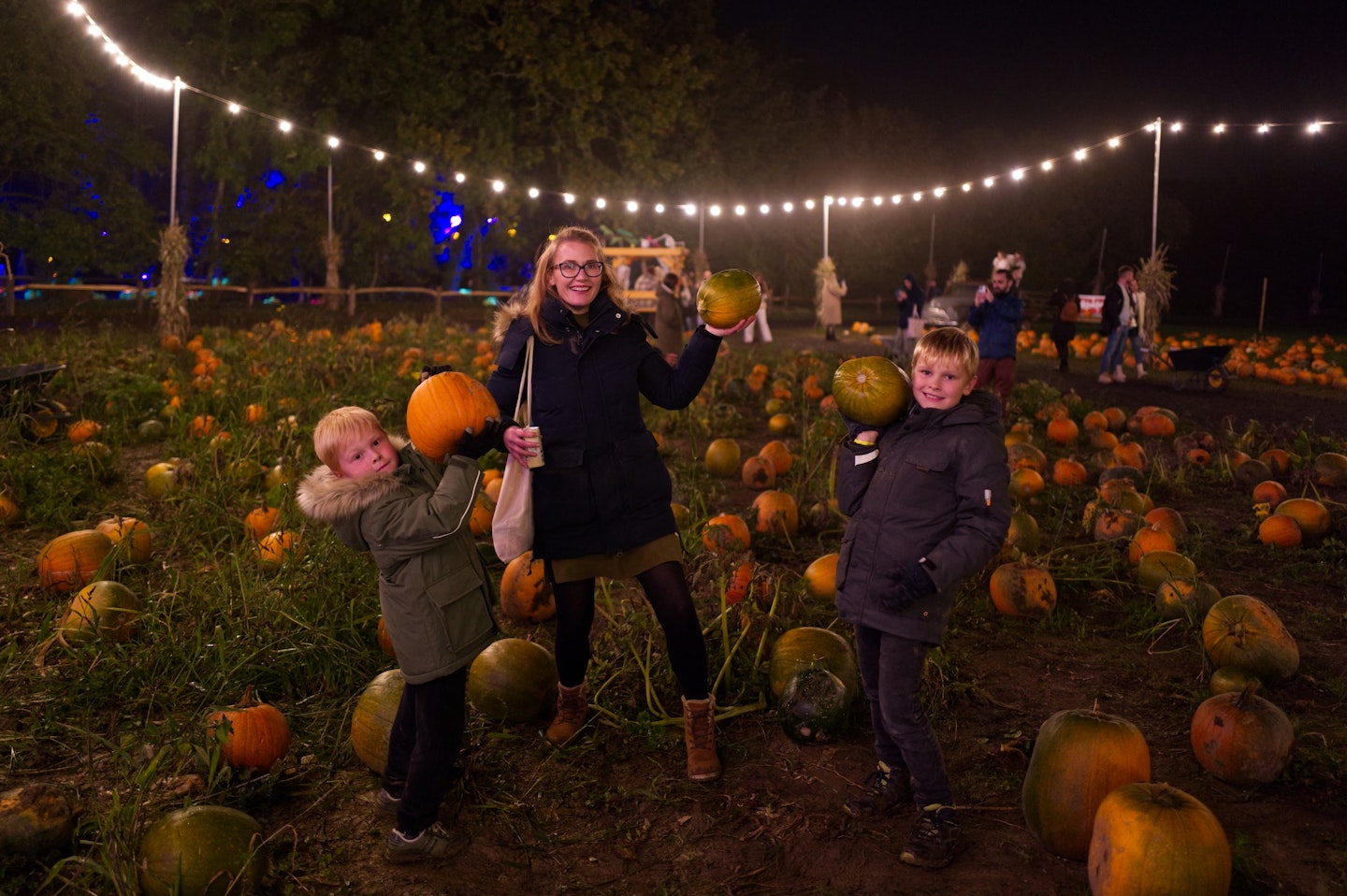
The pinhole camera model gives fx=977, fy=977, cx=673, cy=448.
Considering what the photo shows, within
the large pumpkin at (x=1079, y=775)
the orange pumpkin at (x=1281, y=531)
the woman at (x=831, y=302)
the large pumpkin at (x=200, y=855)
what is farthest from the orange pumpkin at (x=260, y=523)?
the woman at (x=831, y=302)

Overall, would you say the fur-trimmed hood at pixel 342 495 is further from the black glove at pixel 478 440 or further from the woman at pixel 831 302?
the woman at pixel 831 302

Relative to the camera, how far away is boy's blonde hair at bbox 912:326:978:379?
3.15 m

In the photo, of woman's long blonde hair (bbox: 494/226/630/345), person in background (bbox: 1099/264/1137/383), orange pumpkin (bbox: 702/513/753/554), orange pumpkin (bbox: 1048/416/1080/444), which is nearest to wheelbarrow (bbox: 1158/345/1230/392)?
person in background (bbox: 1099/264/1137/383)

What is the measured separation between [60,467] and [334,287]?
20.3 meters

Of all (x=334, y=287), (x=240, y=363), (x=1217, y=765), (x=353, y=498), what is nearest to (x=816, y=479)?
(x=1217, y=765)

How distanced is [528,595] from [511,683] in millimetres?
944

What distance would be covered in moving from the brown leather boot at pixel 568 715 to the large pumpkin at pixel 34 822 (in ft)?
5.40

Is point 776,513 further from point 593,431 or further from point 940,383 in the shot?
point 940,383

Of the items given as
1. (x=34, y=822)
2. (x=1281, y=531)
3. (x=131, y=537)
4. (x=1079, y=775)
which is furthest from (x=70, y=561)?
(x=1281, y=531)

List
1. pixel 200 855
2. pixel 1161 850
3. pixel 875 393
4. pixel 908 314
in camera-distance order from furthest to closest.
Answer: pixel 908 314, pixel 875 393, pixel 200 855, pixel 1161 850

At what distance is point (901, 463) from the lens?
3.22m

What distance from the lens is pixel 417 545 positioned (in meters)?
3.08

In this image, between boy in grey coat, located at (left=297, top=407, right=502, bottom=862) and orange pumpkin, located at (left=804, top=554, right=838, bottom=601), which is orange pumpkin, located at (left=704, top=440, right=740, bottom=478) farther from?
boy in grey coat, located at (left=297, top=407, right=502, bottom=862)

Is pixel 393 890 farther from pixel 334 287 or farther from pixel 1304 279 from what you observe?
pixel 1304 279
